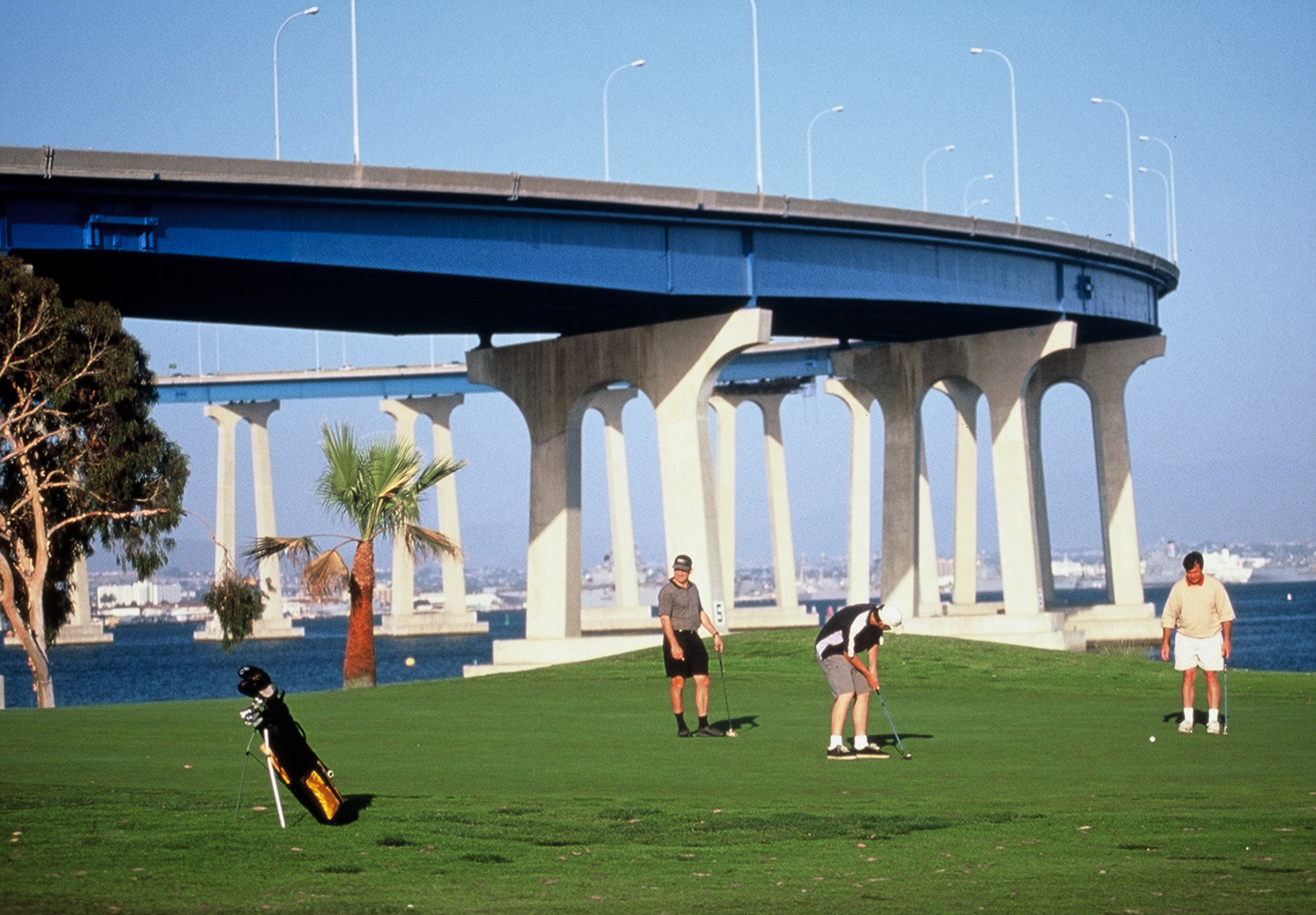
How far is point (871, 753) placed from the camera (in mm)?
18094

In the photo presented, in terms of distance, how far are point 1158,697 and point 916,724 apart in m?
7.08

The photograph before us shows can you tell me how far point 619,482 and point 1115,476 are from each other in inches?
1564

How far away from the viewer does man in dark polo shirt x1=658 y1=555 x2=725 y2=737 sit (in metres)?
20.5

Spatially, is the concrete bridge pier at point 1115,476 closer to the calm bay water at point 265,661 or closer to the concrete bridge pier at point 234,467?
the calm bay water at point 265,661

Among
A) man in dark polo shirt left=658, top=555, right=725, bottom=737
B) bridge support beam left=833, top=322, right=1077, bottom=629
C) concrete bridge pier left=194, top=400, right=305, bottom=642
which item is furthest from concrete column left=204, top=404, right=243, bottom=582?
man in dark polo shirt left=658, top=555, right=725, bottom=737

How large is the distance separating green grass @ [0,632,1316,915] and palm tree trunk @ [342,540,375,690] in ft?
32.7

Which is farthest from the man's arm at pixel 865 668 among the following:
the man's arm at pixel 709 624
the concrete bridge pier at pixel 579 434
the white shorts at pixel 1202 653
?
the concrete bridge pier at pixel 579 434

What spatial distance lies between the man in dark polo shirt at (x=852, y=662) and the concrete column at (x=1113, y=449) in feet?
165

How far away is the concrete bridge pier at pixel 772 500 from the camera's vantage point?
102 meters

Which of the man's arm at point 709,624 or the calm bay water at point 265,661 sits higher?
the man's arm at point 709,624

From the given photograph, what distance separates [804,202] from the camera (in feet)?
146

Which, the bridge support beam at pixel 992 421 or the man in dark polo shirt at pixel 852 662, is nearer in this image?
the man in dark polo shirt at pixel 852 662

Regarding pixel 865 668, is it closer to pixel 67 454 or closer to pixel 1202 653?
pixel 1202 653

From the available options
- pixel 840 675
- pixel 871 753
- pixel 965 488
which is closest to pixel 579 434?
pixel 965 488
